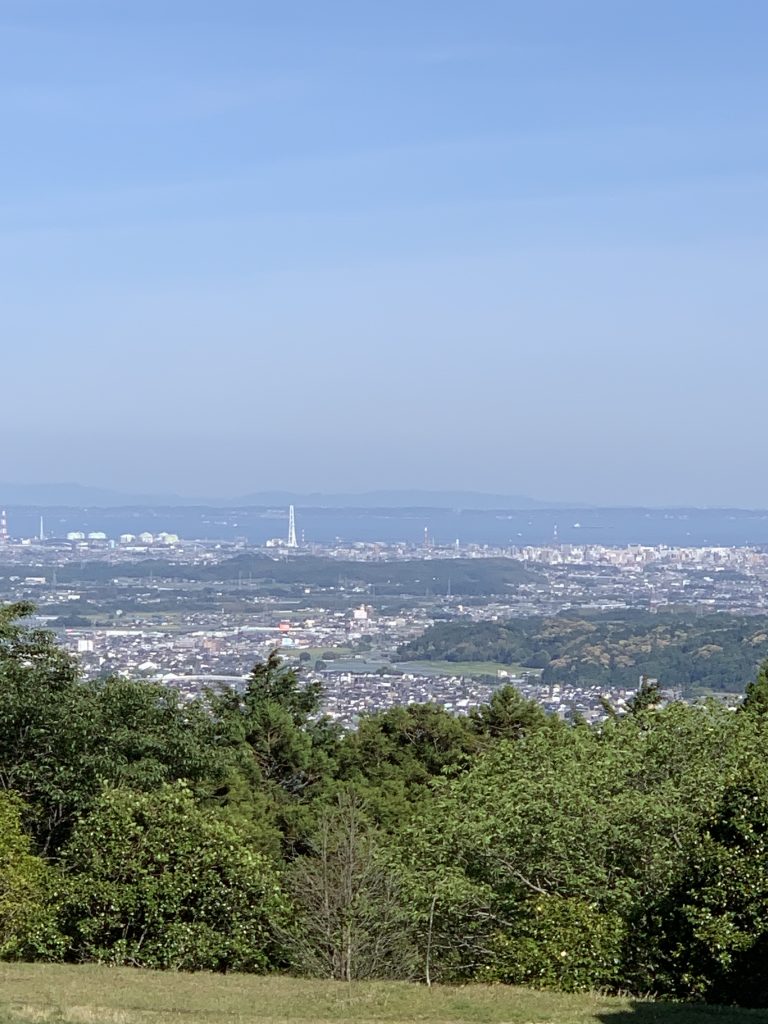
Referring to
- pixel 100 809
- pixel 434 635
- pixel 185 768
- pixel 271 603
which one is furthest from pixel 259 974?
pixel 271 603

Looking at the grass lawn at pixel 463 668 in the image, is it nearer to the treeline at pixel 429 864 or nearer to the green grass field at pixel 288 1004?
the treeline at pixel 429 864

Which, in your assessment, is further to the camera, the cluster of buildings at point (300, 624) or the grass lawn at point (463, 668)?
the grass lawn at point (463, 668)

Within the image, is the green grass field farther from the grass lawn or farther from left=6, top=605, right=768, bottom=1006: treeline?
the grass lawn

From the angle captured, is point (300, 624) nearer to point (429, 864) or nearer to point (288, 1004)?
point (429, 864)

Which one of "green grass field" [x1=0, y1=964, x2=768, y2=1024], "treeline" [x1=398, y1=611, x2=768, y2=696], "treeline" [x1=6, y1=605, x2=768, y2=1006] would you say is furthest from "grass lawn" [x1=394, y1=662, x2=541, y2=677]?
"green grass field" [x1=0, y1=964, x2=768, y2=1024]

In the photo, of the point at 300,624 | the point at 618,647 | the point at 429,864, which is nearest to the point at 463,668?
the point at 618,647

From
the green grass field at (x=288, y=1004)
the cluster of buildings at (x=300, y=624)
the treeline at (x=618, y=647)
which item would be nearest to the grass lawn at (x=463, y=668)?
the cluster of buildings at (x=300, y=624)
